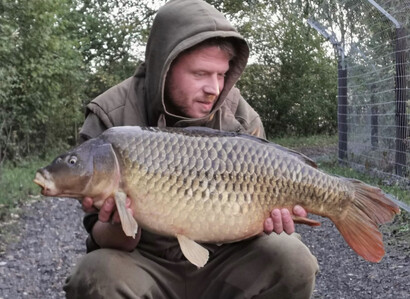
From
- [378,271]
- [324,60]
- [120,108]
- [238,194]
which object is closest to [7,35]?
[378,271]

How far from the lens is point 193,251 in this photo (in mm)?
1952

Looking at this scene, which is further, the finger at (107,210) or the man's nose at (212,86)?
the man's nose at (212,86)

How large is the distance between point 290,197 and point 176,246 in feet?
1.27

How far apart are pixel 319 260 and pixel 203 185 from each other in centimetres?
223

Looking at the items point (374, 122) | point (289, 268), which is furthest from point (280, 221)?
point (374, 122)

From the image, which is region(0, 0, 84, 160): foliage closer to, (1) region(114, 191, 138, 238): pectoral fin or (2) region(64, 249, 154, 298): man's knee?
(2) region(64, 249, 154, 298): man's knee

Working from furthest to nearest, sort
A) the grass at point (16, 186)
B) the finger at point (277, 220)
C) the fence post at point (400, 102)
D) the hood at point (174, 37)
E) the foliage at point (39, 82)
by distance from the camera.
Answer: the foliage at point (39, 82) → the grass at point (16, 186) → the fence post at point (400, 102) → the hood at point (174, 37) → the finger at point (277, 220)

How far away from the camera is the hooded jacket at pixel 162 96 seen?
2.24 meters

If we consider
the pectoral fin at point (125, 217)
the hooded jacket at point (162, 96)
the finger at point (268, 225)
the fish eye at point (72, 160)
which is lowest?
the finger at point (268, 225)

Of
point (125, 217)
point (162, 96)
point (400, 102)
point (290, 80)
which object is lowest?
point (290, 80)

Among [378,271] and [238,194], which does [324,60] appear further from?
[238,194]

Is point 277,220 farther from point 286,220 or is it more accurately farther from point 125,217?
point 125,217

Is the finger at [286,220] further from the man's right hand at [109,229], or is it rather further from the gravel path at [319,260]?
the gravel path at [319,260]

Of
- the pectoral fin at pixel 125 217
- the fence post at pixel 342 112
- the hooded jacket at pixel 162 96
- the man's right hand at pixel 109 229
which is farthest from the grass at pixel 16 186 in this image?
the pectoral fin at pixel 125 217
